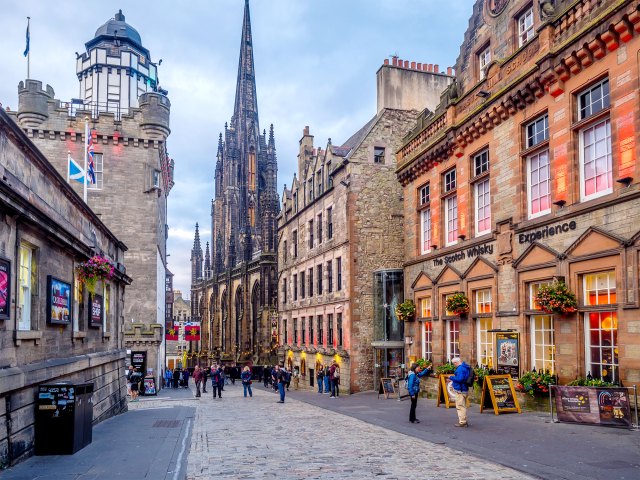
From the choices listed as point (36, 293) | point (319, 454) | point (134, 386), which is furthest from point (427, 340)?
point (36, 293)

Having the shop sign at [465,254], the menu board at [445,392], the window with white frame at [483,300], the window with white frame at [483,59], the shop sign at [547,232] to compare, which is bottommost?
the menu board at [445,392]

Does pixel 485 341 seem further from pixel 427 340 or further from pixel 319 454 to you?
pixel 319 454

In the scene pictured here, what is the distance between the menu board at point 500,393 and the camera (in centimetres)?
1647

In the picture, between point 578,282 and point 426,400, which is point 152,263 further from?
point 578,282

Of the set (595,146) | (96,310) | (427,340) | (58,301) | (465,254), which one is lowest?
(427,340)

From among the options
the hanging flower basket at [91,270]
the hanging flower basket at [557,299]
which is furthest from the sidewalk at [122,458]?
the hanging flower basket at [557,299]

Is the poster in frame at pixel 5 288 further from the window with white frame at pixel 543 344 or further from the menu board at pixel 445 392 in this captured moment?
the menu board at pixel 445 392

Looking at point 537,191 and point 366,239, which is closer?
point 537,191

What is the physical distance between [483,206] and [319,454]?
11783 mm

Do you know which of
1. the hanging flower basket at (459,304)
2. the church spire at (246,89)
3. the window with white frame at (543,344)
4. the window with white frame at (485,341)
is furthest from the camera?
the church spire at (246,89)

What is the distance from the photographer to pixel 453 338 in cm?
2238

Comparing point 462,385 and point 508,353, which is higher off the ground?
point 508,353

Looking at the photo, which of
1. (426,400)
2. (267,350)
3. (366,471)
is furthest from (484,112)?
(267,350)

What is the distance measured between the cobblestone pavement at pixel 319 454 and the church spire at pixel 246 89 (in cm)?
9441
